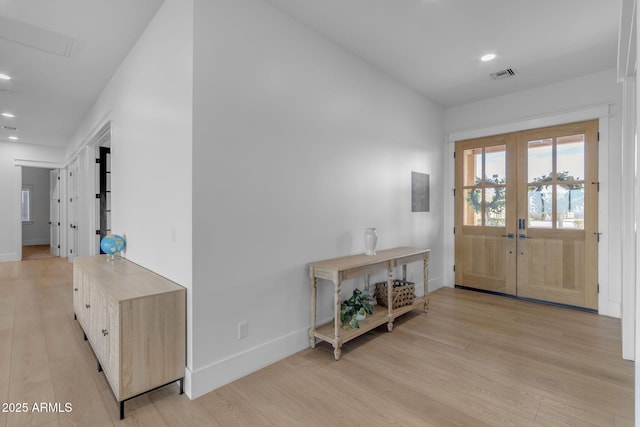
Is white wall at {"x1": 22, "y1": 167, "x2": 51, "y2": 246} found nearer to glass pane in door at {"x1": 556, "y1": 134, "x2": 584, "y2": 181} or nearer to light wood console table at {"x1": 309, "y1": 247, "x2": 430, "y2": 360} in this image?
light wood console table at {"x1": 309, "y1": 247, "x2": 430, "y2": 360}

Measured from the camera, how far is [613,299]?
12.1 feet

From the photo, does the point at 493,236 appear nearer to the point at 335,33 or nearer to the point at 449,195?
the point at 449,195

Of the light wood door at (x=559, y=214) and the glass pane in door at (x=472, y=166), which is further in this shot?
the glass pane in door at (x=472, y=166)

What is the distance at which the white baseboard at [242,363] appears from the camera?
2087mm

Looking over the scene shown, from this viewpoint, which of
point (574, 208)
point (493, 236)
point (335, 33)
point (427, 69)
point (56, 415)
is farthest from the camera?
point (493, 236)

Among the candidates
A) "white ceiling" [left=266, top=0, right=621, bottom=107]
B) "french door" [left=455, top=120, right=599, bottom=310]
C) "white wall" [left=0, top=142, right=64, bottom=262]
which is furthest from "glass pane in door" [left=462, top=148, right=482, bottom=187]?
"white wall" [left=0, top=142, right=64, bottom=262]

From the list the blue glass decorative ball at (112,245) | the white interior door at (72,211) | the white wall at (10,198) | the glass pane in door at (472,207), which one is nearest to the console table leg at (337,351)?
the blue glass decorative ball at (112,245)

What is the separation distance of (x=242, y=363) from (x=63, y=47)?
341 centimetres

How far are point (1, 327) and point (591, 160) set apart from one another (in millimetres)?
6761

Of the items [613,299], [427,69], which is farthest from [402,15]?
[613,299]

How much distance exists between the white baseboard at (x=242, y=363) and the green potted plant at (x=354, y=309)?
1.25ft

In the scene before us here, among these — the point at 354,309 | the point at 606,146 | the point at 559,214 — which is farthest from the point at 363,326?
the point at 606,146

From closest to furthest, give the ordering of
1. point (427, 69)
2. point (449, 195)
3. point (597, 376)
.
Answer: point (597, 376), point (427, 69), point (449, 195)

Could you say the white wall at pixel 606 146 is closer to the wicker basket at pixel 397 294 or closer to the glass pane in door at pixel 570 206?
the glass pane in door at pixel 570 206
